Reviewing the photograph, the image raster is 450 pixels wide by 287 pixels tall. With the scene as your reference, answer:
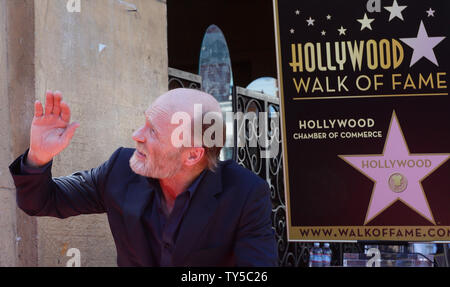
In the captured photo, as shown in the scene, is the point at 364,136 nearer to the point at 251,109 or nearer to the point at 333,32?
the point at 333,32

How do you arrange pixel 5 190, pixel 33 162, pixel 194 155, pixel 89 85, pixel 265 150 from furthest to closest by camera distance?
1. pixel 265 150
2. pixel 89 85
3. pixel 5 190
4. pixel 194 155
5. pixel 33 162

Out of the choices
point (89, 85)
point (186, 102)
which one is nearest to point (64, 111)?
point (186, 102)

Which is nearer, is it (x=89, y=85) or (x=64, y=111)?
(x=64, y=111)

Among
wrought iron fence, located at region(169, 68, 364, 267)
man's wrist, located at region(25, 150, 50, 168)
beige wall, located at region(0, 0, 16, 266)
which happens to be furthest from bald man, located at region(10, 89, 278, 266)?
wrought iron fence, located at region(169, 68, 364, 267)

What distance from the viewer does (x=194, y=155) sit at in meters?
2.81

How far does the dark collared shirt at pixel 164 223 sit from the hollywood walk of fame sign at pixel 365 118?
1146 millimetres

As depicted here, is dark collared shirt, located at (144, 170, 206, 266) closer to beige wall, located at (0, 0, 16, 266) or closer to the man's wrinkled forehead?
the man's wrinkled forehead

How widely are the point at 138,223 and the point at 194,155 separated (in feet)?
1.10

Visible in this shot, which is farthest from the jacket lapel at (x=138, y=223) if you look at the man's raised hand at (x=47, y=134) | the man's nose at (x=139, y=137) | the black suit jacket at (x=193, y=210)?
the man's raised hand at (x=47, y=134)

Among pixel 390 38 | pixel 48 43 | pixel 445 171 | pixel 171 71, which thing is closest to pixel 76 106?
pixel 48 43

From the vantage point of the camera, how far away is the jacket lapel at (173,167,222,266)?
2.65 m

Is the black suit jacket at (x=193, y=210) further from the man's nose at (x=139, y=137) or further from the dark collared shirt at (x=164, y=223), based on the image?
the man's nose at (x=139, y=137)

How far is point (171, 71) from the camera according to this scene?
5270mm

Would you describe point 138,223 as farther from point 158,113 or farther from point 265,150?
point 265,150
